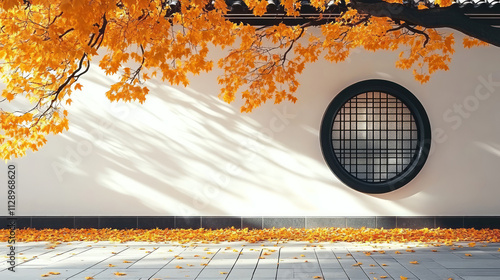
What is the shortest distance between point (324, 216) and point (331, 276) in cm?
367

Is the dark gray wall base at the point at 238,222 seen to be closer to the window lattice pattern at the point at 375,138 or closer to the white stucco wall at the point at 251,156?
the white stucco wall at the point at 251,156

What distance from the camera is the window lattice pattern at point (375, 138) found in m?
10.1

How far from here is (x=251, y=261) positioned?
714cm

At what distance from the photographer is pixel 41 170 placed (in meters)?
9.98

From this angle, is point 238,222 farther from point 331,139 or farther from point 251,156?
point 331,139

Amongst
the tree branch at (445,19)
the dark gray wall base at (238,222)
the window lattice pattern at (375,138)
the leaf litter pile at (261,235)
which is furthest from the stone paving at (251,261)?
the tree branch at (445,19)

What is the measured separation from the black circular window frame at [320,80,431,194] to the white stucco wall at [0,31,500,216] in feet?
0.46

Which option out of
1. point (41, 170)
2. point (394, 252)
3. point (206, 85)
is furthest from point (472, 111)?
point (41, 170)

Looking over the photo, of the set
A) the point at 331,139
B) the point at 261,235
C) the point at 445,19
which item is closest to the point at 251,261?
the point at 261,235

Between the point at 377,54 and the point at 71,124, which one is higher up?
the point at 377,54

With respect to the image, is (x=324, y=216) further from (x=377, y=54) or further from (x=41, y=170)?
(x=41, y=170)

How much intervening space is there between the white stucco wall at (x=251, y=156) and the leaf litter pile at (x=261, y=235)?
343 mm

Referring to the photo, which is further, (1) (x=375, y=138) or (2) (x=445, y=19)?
(1) (x=375, y=138)

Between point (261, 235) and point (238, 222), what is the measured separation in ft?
2.20
